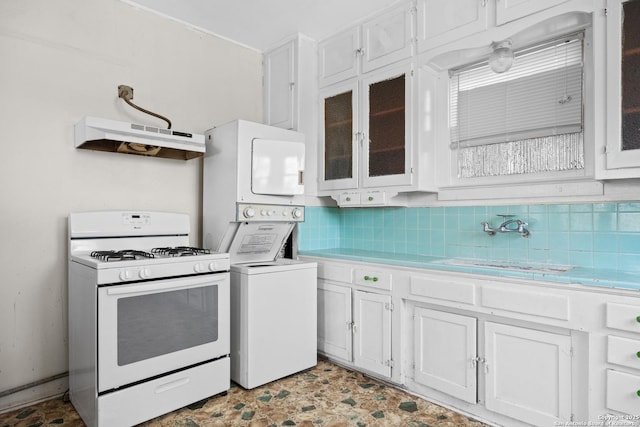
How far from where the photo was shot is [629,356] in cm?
162

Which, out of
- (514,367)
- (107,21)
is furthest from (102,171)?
(514,367)

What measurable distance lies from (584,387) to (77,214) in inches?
113

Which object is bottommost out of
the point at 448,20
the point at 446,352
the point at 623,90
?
the point at 446,352

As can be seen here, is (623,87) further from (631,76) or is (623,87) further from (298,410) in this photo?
(298,410)

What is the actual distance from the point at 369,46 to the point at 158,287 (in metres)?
2.22

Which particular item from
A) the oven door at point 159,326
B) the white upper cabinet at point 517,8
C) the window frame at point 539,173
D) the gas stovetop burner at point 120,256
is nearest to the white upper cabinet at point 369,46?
the window frame at point 539,173

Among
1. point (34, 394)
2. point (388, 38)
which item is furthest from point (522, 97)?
point (34, 394)

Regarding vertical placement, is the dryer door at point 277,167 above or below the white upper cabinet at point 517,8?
below

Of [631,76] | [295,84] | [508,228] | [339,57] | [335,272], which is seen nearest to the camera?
[631,76]

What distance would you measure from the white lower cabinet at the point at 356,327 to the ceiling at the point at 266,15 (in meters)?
2.01

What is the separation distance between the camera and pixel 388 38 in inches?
109

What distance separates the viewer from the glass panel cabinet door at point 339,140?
9.91 ft

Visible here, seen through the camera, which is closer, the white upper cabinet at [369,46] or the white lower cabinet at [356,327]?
the white lower cabinet at [356,327]

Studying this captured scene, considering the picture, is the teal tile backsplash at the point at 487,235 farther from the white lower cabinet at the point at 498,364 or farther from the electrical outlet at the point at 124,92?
the electrical outlet at the point at 124,92
